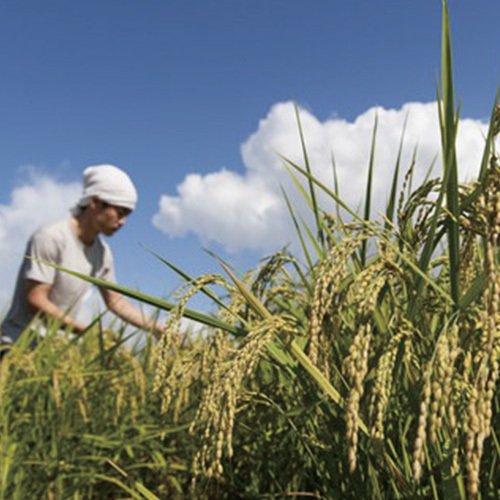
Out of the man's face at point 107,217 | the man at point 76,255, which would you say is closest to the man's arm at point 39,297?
the man at point 76,255

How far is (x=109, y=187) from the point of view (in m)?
4.69

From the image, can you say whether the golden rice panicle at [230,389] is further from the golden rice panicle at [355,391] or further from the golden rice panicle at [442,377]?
the golden rice panicle at [442,377]

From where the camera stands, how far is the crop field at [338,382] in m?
1.00

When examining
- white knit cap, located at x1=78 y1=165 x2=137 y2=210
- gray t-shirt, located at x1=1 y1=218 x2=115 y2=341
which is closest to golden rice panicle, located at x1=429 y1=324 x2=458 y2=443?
gray t-shirt, located at x1=1 y1=218 x2=115 y2=341

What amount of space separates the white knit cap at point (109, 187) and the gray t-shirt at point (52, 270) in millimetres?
265

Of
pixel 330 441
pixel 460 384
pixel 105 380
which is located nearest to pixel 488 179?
pixel 460 384

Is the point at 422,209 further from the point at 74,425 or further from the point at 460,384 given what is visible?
the point at 74,425

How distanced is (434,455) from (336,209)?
0.96 m

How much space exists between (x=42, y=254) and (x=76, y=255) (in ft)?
0.96

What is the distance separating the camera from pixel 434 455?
1410mm

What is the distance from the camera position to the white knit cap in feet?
15.4

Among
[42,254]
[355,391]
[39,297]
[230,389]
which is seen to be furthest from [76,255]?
[355,391]

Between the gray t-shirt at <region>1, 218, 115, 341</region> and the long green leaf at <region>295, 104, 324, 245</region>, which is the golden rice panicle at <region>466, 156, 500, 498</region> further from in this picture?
the gray t-shirt at <region>1, 218, 115, 341</region>

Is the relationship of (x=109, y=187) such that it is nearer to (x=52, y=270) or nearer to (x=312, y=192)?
(x=52, y=270)
